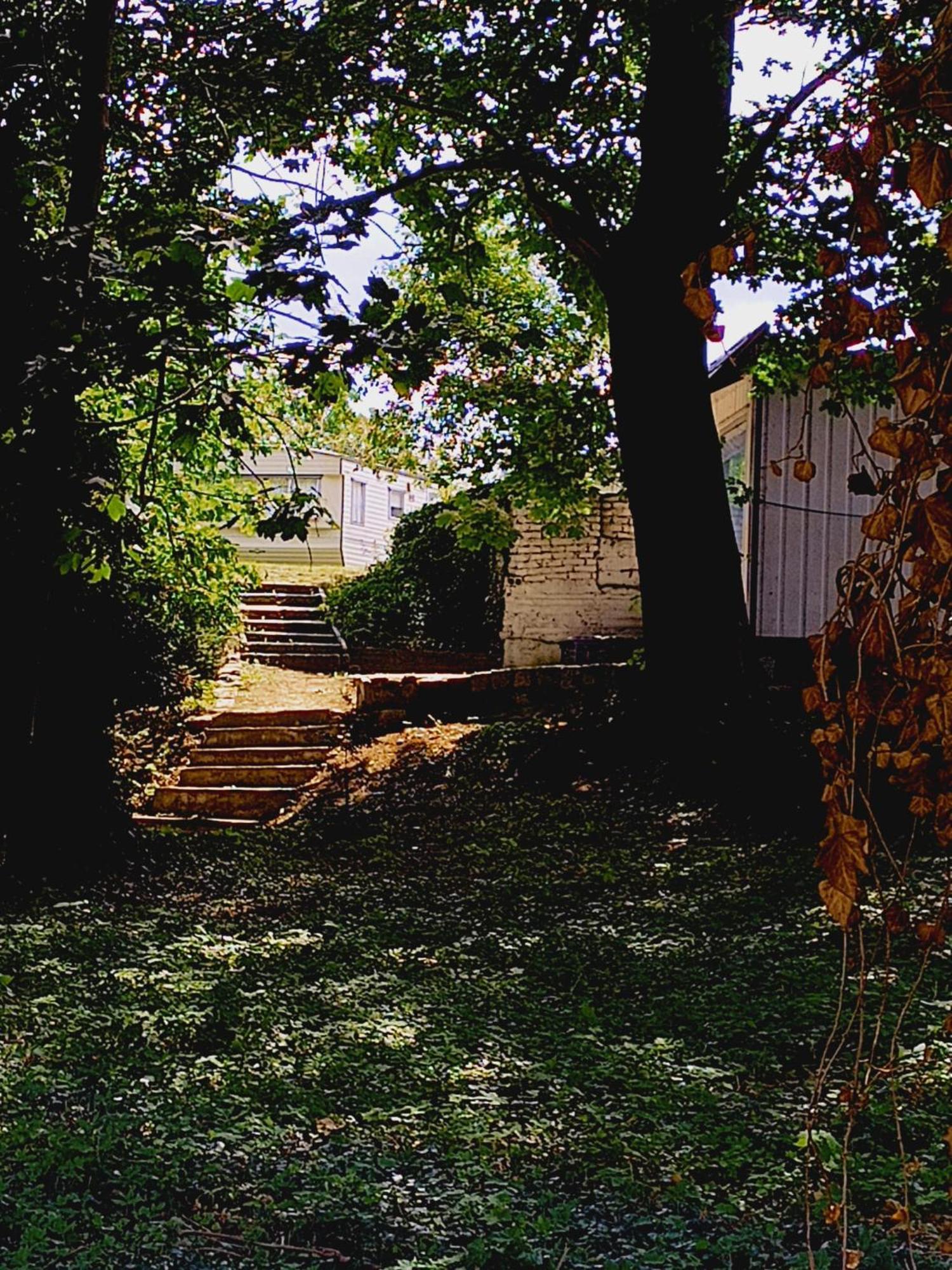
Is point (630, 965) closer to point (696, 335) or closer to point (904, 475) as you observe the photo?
point (904, 475)

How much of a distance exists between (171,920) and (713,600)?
4245 millimetres

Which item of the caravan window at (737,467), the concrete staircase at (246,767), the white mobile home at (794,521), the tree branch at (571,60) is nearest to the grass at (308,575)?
the caravan window at (737,467)

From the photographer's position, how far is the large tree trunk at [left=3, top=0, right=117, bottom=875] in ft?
18.3

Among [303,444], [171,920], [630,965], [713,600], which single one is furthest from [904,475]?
[713,600]

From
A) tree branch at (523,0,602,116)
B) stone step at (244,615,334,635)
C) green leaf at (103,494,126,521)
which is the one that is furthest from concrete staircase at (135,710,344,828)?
→ tree branch at (523,0,602,116)

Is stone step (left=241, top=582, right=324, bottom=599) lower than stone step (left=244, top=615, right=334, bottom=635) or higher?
higher

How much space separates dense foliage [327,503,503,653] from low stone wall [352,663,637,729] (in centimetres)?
391

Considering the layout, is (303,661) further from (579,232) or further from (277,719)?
(579,232)

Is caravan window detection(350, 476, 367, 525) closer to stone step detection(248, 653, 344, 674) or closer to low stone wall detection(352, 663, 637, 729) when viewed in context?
stone step detection(248, 653, 344, 674)

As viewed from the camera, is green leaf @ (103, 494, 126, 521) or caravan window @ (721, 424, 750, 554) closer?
green leaf @ (103, 494, 126, 521)

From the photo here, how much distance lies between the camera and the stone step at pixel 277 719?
1165cm

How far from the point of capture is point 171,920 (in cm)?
643

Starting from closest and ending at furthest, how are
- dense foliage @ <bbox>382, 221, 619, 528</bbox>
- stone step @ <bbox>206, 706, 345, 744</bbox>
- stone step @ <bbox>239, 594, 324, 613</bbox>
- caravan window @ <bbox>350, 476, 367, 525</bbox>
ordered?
dense foliage @ <bbox>382, 221, 619, 528</bbox> → stone step @ <bbox>206, 706, 345, 744</bbox> → stone step @ <bbox>239, 594, 324, 613</bbox> → caravan window @ <bbox>350, 476, 367, 525</bbox>

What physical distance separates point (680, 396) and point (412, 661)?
7906mm
